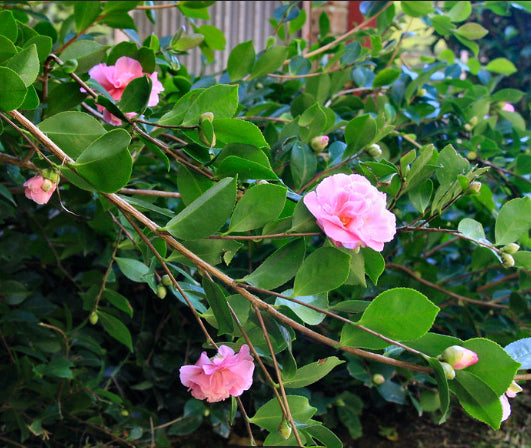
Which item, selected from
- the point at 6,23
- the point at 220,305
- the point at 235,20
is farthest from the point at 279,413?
the point at 235,20

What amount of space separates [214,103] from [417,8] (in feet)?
2.64

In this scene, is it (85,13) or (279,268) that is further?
(85,13)

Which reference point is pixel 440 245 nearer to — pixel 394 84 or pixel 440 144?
pixel 440 144

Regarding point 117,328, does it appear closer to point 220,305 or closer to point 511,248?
point 220,305

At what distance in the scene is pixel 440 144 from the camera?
1.22 metres

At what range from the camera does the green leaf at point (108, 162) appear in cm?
50

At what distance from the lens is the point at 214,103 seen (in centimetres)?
61

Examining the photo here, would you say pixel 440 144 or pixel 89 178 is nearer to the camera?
pixel 89 178

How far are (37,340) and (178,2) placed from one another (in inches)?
31.6

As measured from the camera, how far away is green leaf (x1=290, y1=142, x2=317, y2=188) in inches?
32.1

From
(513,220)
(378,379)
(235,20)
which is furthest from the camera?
(235,20)

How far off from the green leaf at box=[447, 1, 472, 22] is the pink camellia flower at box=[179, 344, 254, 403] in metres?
1.10

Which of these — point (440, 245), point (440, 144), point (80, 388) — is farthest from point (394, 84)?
point (80, 388)

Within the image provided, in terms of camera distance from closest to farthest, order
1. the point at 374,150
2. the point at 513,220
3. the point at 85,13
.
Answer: the point at 513,220, the point at 374,150, the point at 85,13
